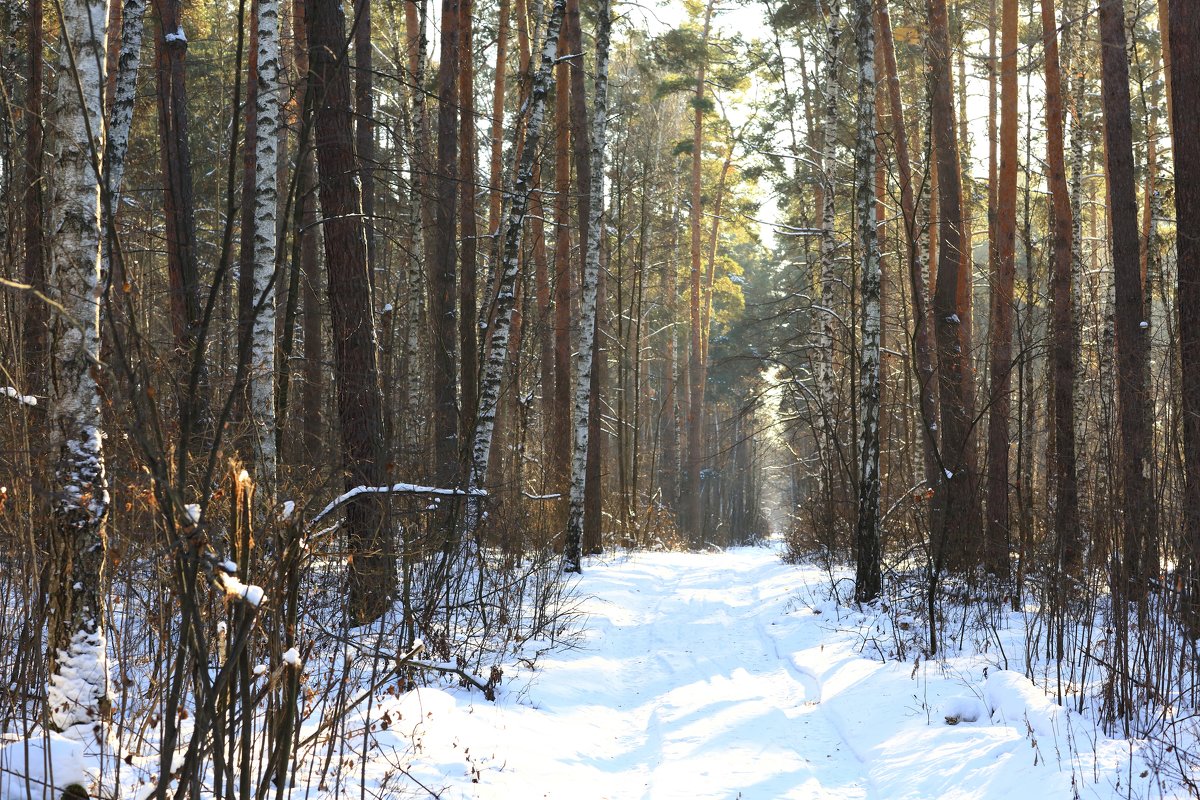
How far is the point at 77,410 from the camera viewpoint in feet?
10.8

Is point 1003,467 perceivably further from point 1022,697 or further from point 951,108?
point 1022,697

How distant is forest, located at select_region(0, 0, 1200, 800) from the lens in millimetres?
2674

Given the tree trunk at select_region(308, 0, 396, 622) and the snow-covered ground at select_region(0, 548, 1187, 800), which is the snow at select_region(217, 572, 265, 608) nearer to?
the snow-covered ground at select_region(0, 548, 1187, 800)

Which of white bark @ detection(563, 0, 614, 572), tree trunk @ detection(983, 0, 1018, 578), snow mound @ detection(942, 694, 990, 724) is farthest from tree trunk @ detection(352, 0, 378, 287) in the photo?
tree trunk @ detection(983, 0, 1018, 578)

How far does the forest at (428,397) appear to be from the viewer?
2674mm

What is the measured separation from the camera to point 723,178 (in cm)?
2662

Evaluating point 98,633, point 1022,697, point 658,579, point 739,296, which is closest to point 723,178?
point 739,296

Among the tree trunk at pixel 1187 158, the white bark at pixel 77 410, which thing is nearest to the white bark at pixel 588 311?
the tree trunk at pixel 1187 158

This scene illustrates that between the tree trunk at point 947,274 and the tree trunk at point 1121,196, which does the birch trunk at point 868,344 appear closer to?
the tree trunk at point 947,274

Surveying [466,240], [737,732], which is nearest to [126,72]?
[466,240]

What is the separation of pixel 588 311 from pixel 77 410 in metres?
8.88

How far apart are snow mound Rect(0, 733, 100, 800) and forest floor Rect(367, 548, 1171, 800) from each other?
1153 millimetres

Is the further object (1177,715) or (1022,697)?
(1022,697)

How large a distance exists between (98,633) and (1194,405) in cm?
608
